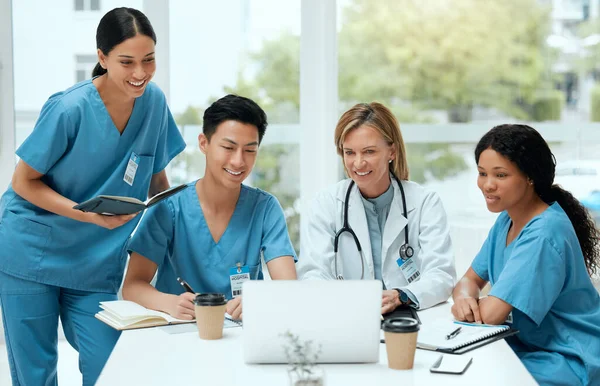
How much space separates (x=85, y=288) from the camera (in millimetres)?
2322

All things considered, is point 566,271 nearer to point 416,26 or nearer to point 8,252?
point 8,252

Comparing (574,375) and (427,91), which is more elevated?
(427,91)

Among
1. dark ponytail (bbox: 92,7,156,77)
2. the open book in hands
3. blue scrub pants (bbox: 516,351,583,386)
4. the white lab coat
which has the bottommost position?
blue scrub pants (bbox: 516,351,583,386)

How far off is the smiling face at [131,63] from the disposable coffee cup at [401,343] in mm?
1178

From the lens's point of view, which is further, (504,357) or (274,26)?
(274,26)

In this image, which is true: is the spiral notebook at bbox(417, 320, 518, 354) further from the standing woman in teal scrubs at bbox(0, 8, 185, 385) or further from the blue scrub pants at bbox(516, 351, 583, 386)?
the standing woman in teal scrubs at bbox(0, 8, 185, 385)

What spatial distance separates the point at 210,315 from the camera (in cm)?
170

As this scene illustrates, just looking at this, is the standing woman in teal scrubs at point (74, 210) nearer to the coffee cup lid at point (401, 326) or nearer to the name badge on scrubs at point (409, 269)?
the name badge on scrubs at point (409, 269)

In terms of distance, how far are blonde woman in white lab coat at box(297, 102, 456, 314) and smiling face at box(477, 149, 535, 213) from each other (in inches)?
10.3

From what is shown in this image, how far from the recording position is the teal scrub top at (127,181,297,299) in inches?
85.0

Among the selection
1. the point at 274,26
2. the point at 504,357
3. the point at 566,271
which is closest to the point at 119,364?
the point at 504,357

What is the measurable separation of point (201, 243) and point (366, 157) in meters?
0.59

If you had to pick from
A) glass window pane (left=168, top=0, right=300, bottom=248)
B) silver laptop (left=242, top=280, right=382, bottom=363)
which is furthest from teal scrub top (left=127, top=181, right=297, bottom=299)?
glass window pane (left=168, top=0, right=300, bottom=248)

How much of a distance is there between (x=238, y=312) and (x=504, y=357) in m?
0.68
